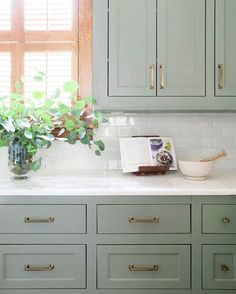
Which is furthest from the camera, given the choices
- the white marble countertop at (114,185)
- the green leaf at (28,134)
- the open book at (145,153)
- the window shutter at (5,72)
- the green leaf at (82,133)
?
the window shutter at (5,72)

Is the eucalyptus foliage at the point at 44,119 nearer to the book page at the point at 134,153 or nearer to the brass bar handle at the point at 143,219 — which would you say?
the book page at the point at 134,153

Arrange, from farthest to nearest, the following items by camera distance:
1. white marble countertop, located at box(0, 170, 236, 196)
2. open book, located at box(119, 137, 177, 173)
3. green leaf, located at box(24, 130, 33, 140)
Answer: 1. open book, located at box(119, 137, 177, 173)
2. green leaf, located at box(24, 130, 33, 140)
3. white marble countertop, located at box(0, 170, 236, 196)

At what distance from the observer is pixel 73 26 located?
2209 mm

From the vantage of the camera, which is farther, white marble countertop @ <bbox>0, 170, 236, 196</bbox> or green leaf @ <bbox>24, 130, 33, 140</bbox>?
green leaf @ <bbox>24, 130, 33, 140</bbox>

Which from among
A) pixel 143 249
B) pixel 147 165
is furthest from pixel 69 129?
pixel 143 249

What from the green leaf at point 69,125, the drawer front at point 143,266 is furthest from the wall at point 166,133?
the drawer front at point 143,266

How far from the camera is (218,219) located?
160cm

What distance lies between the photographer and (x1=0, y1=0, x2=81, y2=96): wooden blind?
2193 mm

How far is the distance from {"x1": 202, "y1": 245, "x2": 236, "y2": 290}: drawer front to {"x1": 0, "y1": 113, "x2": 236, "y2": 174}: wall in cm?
79

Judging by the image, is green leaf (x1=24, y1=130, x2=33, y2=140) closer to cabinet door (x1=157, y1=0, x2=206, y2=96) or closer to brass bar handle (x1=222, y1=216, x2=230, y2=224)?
cabinet door (x1=157, y1=0, x2=206, y2=96)

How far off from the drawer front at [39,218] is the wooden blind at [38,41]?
3.13 feet

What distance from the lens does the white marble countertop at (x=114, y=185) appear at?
1579 millimetres

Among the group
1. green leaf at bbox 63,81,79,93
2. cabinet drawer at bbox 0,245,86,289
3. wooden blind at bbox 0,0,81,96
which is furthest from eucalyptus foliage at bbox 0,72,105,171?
cabinet drawer at bbox 0,245,86,289

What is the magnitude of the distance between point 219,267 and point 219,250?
0.10 m
